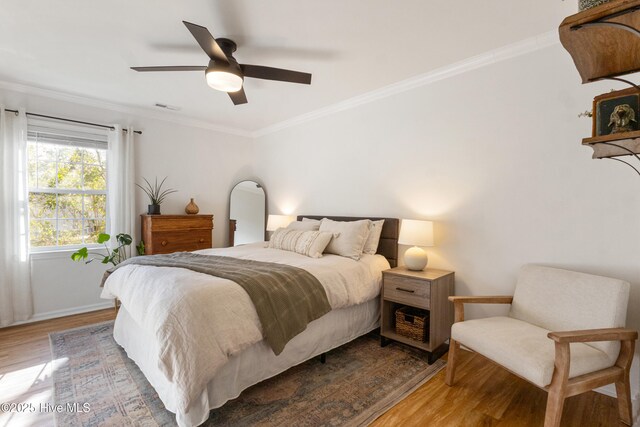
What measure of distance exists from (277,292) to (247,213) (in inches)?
123

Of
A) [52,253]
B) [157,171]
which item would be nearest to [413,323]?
[157,171]

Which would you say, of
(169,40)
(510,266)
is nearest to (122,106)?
(169,40)

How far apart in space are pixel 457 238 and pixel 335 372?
1618mm

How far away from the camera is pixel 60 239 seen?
367 centimetres

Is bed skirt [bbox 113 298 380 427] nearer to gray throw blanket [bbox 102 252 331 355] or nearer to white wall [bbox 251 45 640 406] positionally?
gray throw blanket [bbox 102 252 331 355]

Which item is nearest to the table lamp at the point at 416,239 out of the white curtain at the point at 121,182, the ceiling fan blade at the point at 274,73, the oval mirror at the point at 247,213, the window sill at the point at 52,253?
the ceiling fan blade at the point at 274,73

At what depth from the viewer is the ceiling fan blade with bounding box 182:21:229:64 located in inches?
69.4

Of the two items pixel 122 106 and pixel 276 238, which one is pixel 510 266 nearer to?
pixel 276 238

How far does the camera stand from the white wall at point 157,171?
348 centimetres

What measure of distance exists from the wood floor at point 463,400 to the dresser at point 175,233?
5.26 feet

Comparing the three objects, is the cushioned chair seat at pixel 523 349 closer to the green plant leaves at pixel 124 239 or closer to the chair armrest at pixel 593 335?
the chair armrest at pixel 593 335

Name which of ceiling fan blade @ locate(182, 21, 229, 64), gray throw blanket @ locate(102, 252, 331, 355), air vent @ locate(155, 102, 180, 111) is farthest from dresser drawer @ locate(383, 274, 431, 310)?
air vent @ locate(155, 102, 180, 111)

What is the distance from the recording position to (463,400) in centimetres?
199

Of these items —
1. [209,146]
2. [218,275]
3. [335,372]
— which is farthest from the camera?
[209,146]
